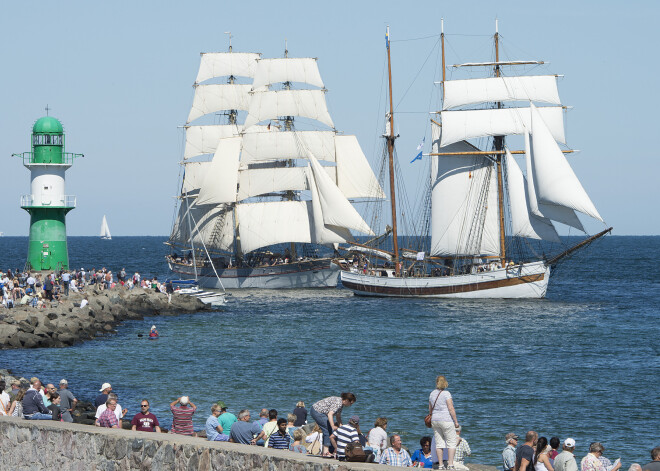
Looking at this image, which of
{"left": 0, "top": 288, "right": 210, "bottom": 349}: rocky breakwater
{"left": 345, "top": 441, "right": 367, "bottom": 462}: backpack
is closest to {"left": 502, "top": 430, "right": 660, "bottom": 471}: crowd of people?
{"left": 345, "top": 441, "right": 367, "bottom": 462}: backpack

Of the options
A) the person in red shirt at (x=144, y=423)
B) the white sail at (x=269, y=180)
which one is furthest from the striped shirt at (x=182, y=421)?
the white sail at (x=269, y=180)

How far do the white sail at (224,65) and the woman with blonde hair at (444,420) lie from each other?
74.0 metres

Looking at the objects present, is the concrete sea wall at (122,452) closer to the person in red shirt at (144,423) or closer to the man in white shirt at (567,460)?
the person in red shirt at (144,423)

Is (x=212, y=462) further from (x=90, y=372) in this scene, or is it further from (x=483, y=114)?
(x=483, y=114)

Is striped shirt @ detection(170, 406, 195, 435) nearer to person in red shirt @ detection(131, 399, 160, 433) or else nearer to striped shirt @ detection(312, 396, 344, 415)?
person in red shirt @ detection(131, 399, 160, 433)

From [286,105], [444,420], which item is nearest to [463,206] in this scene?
[286,105]

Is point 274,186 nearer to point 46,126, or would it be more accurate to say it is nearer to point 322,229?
point 322,229

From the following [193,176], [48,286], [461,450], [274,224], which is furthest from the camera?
[193,176]

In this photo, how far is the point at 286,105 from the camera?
79.1 metres

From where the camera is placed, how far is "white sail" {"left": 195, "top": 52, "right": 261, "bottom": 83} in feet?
287

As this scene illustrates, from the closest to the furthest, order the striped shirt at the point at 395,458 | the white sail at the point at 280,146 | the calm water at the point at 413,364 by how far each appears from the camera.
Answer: the striped shirt at the point at 395,458, the calm water at the point at 413,364, the white sail at the point at 280,146

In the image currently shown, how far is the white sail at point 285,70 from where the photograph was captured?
7944 centimetres

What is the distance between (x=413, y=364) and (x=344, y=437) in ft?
77.9

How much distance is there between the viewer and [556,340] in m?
46.4
